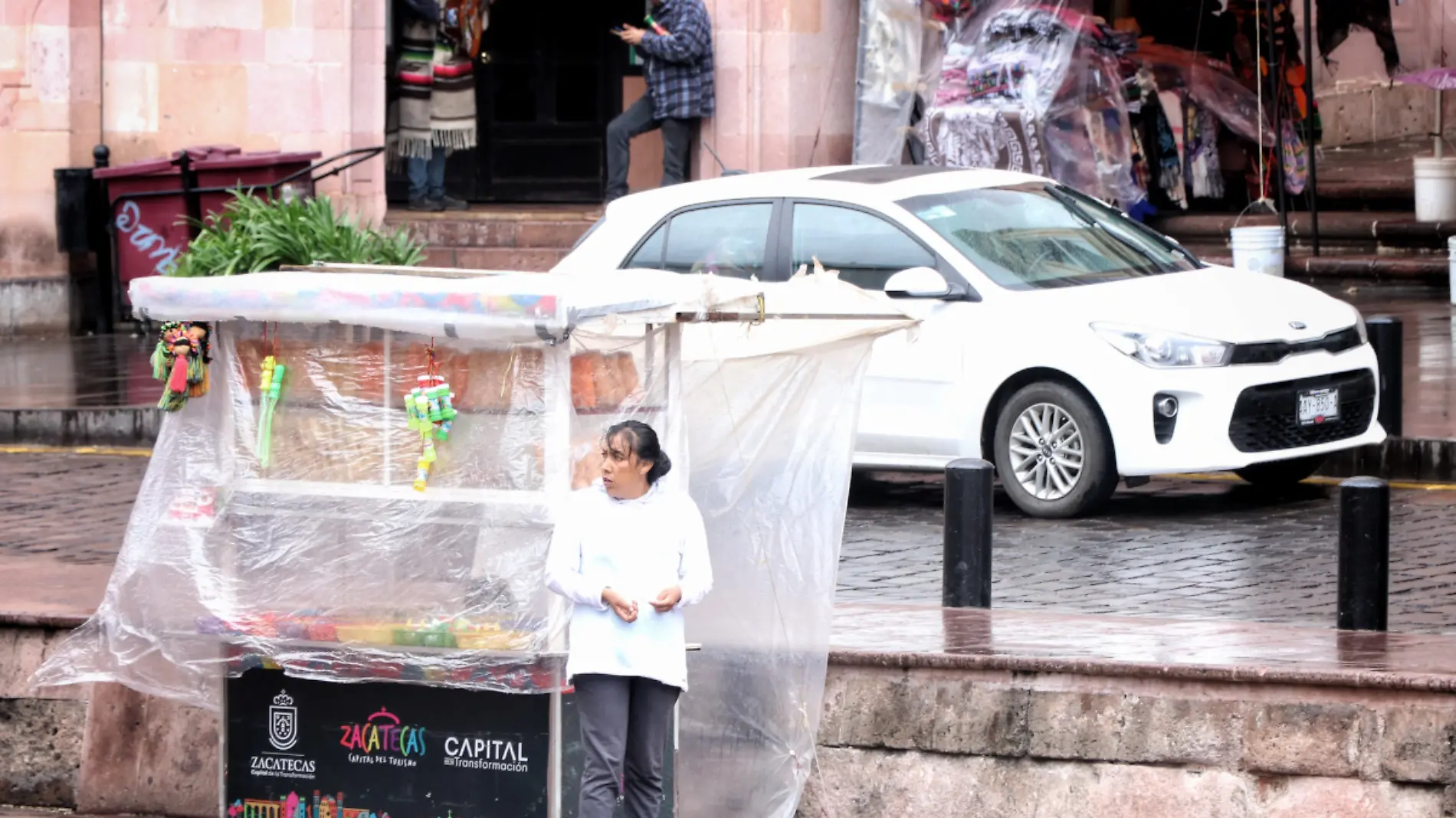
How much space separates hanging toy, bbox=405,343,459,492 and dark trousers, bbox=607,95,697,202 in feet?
38.7

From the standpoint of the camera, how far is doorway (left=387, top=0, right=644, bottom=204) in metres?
20.9

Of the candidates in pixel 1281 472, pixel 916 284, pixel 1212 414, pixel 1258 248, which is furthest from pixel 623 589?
pixel 1258 248

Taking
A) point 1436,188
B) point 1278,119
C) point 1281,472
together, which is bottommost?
point 1281,472

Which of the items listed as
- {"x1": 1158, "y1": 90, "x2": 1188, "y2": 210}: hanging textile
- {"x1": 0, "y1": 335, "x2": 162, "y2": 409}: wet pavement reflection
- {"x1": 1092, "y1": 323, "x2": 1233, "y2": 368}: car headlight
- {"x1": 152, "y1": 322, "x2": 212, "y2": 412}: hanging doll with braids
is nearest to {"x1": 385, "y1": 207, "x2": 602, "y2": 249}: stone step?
{"x1": 0, "y1": 335, "x2": 162, "y2": 409}: wet pavement reflection

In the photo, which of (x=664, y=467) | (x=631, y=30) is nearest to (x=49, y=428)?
(x=631, y=30)

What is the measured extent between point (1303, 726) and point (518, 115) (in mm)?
15244

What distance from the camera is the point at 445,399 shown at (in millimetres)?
6215

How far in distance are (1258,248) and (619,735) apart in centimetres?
1083

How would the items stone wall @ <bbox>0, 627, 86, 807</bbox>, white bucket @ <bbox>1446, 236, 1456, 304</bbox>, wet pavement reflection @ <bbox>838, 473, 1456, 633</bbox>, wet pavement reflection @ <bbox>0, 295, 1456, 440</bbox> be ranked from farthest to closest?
1. white bucket @ <bbox>1446, 236, 1456, 304</bbox>
2. wet pavement reflection @ <bbox>0, 295, 1456, 440</bbox>
3. wet pavement reflection @ <bbox>838, 473, 1456, 633</bbox>
4. stone wall @ <bbox>0, 627, 86, 807</bbox>

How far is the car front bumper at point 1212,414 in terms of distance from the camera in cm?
1033

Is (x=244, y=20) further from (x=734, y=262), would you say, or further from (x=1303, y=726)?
(x=1303, y=726)

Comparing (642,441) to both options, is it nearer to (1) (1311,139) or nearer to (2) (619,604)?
(2) (619,604)

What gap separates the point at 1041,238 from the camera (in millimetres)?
11258

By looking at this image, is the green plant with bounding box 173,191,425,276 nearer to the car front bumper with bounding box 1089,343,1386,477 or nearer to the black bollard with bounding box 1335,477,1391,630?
the car front bumper with bounding box 1089,343,1386,477
